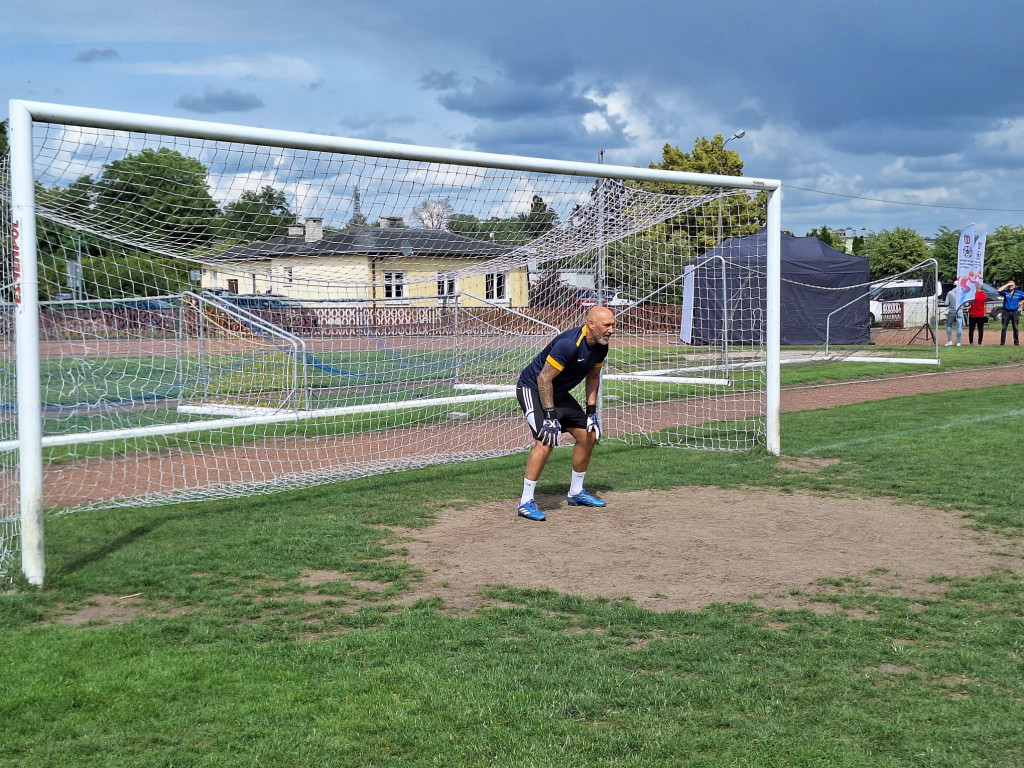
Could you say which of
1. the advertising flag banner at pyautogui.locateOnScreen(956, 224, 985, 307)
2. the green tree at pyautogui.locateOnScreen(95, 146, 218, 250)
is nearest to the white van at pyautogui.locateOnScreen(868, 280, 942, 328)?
the advertising flag banner at pyautogui.locateOnScreen(956, 224, 985, 307)

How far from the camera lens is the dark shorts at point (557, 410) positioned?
7.80 meters

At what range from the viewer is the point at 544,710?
155 inches

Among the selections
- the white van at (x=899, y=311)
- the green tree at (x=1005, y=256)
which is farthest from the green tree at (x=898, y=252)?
the white van at (x=899, y=311)

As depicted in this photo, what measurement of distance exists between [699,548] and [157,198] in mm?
4884

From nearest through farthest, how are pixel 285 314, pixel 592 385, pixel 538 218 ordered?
pixel 592 385, pixel 538 218, pixel 285 314

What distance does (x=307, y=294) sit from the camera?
39.3ft

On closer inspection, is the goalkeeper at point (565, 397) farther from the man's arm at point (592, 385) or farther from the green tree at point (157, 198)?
the green tree at point (157, 198)

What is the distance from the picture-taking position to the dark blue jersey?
759cm

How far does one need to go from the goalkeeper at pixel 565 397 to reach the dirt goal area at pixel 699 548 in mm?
257

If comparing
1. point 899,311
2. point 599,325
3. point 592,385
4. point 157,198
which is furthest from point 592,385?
point 899,311

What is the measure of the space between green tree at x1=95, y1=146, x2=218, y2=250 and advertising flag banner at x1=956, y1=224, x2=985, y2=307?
80.6 ft

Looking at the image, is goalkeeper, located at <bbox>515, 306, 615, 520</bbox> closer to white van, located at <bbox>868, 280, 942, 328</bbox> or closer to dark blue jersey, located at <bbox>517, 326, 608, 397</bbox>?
dark blue jersey, located at <bbox>517, 326, 608, 397</bbox>

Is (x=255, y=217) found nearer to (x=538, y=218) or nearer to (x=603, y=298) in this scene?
(x=538, y=218)

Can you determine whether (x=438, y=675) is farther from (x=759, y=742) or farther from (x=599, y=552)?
(x=599, y=552)
